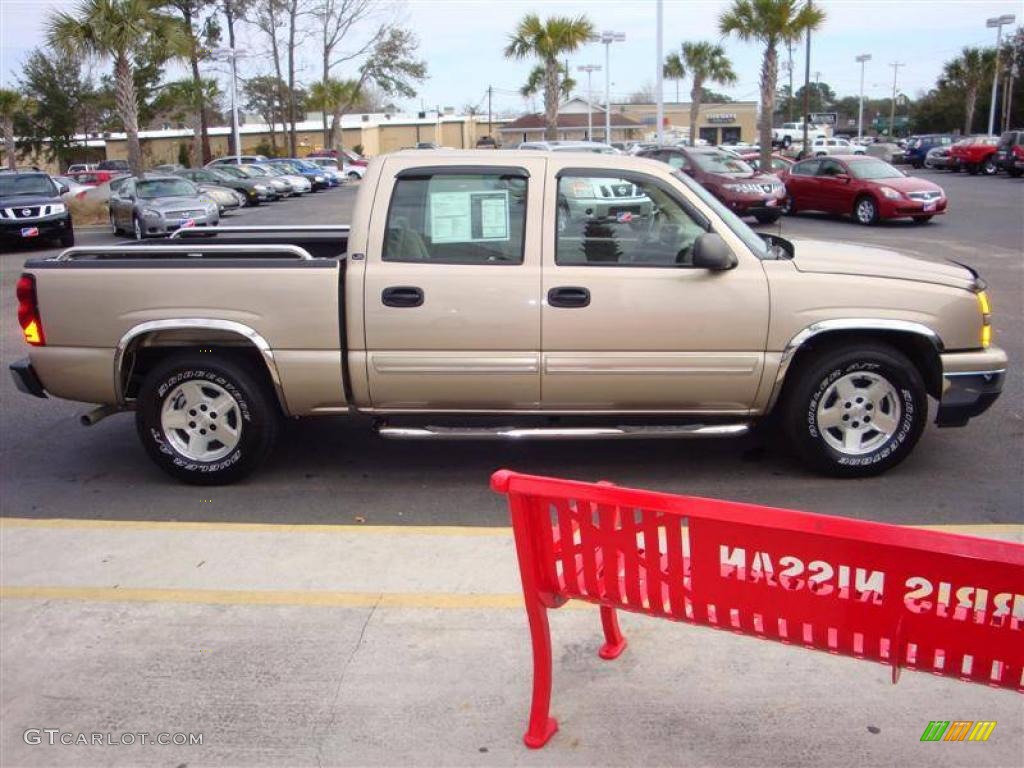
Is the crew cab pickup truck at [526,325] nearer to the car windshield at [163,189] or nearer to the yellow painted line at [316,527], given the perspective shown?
the yellow painted line at [316,527]

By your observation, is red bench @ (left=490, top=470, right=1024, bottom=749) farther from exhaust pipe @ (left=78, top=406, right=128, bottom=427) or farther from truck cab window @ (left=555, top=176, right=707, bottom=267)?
exhaust pipe @ (left=78, top=406, right=128, bottom=427)

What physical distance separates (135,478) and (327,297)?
1803 mm

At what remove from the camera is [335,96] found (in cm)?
6197

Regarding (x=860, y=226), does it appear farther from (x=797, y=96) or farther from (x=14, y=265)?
(x=797, y=96)

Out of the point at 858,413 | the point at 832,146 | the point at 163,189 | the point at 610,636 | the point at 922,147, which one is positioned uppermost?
the point at 832,146

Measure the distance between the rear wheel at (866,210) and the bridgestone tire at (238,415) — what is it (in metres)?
18.5

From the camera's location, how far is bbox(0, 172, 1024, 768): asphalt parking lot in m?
3.17

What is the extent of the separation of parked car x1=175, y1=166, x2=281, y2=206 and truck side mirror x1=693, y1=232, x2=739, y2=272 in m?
31.0

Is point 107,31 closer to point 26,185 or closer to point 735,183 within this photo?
point 26,185

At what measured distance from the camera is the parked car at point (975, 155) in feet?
126

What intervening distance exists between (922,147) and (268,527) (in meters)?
49.5

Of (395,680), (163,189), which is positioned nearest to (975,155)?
(163,189)

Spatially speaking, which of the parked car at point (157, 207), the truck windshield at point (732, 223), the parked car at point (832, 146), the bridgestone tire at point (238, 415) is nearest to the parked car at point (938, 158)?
the parked car at point (832, 146)

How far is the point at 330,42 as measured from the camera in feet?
195
